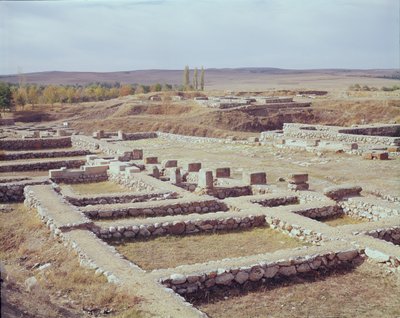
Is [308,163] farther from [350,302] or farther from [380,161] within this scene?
[350,302]

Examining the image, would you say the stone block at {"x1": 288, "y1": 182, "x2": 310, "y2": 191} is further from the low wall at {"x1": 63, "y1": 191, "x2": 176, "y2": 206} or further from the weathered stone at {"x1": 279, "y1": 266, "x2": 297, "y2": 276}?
the weathered stone at {"x1": 279, "y1": 266, "x2": 297, "y2": 276}

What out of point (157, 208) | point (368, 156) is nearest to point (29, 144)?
point (368, 156)

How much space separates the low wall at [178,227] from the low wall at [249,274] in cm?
296

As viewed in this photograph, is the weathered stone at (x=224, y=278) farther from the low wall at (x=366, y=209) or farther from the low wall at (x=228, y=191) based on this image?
the low wall at (x=228, y=191)

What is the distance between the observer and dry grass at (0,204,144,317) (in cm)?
610

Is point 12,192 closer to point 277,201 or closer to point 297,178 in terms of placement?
point 277,201

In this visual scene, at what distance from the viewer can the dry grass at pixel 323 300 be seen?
7316mm

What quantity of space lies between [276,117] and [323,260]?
34.2m

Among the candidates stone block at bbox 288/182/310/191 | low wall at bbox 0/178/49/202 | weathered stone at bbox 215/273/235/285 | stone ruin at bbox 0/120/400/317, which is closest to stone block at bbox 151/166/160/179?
stone ruin at bbox 0/120/400/317

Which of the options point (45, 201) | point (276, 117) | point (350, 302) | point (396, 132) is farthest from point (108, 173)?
point (276, 117)

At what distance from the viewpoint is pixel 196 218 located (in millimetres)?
11414

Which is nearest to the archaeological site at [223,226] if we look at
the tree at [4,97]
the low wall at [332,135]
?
the low wall at [332,135]

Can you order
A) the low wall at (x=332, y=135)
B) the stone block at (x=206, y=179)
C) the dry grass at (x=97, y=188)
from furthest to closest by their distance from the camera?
the low wall at (x=332, y=135)
the dry grass at (x=97, y=188)
the stone block at (x=206, y=179)

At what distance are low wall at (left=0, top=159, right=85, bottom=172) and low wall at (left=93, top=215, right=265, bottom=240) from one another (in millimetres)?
11273
